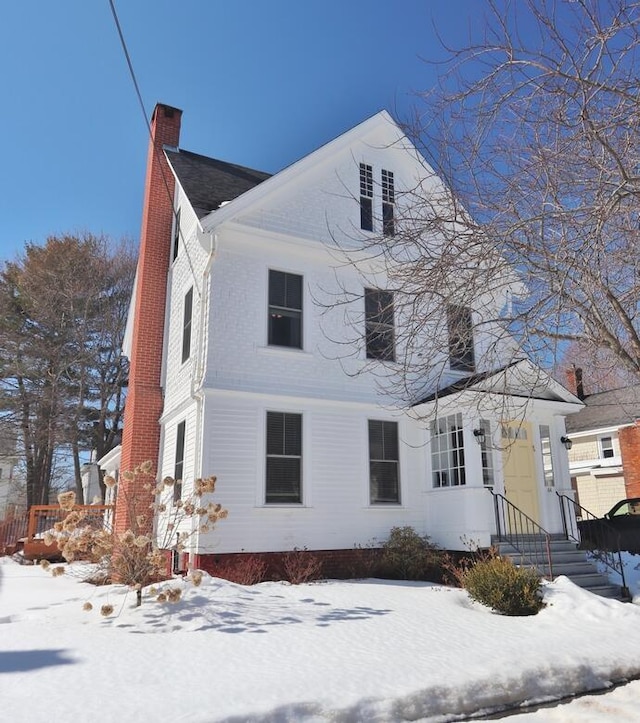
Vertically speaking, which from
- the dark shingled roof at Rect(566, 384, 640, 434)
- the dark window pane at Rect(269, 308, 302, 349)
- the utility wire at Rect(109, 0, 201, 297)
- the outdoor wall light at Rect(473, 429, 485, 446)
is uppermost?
the utility wire at Rect(109, 0, 201, 297)

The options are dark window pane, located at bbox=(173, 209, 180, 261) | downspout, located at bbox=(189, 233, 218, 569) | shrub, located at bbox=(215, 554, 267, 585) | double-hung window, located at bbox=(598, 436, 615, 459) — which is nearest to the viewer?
shrub, located at bbox=(215, 554, 267, 585)

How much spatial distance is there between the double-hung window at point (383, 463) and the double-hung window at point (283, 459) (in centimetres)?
165

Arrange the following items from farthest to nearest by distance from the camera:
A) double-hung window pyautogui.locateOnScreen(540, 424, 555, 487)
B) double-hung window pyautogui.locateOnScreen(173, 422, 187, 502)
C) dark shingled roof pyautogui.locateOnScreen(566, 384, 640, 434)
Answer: dark shingled roof pyautogui.locateOnScreen(566, 384, 640, 434) → double-hung window pyautogui.locateOnScreen(540, 424, 555, 487) → double-hung window pyautogui.locateOnScreen(173, 422, 187, 502)

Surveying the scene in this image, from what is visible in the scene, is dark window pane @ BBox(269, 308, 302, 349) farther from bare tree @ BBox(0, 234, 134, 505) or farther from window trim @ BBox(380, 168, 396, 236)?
bare tree @ BBox(0, 234, 134, 505)

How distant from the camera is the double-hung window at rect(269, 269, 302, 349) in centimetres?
1222

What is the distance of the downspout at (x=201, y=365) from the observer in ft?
35.0

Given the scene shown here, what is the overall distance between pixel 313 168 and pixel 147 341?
5557mm

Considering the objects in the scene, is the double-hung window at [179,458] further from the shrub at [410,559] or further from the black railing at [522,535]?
the black railing at [522,535]

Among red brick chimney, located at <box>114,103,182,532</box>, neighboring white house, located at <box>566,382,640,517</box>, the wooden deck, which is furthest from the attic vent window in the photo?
neighboring white house, located at <box>566,382,640,517</box>

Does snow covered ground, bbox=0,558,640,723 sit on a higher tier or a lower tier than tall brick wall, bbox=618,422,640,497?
lower

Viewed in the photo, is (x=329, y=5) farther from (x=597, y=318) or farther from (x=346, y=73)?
(x=597, y=318)

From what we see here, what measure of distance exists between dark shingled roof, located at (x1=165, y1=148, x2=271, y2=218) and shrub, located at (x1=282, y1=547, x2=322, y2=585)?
6.74 metres

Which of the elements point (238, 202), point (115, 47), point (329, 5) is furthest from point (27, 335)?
point (329, 5)

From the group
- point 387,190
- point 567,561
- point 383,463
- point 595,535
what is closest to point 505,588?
point 567,561
